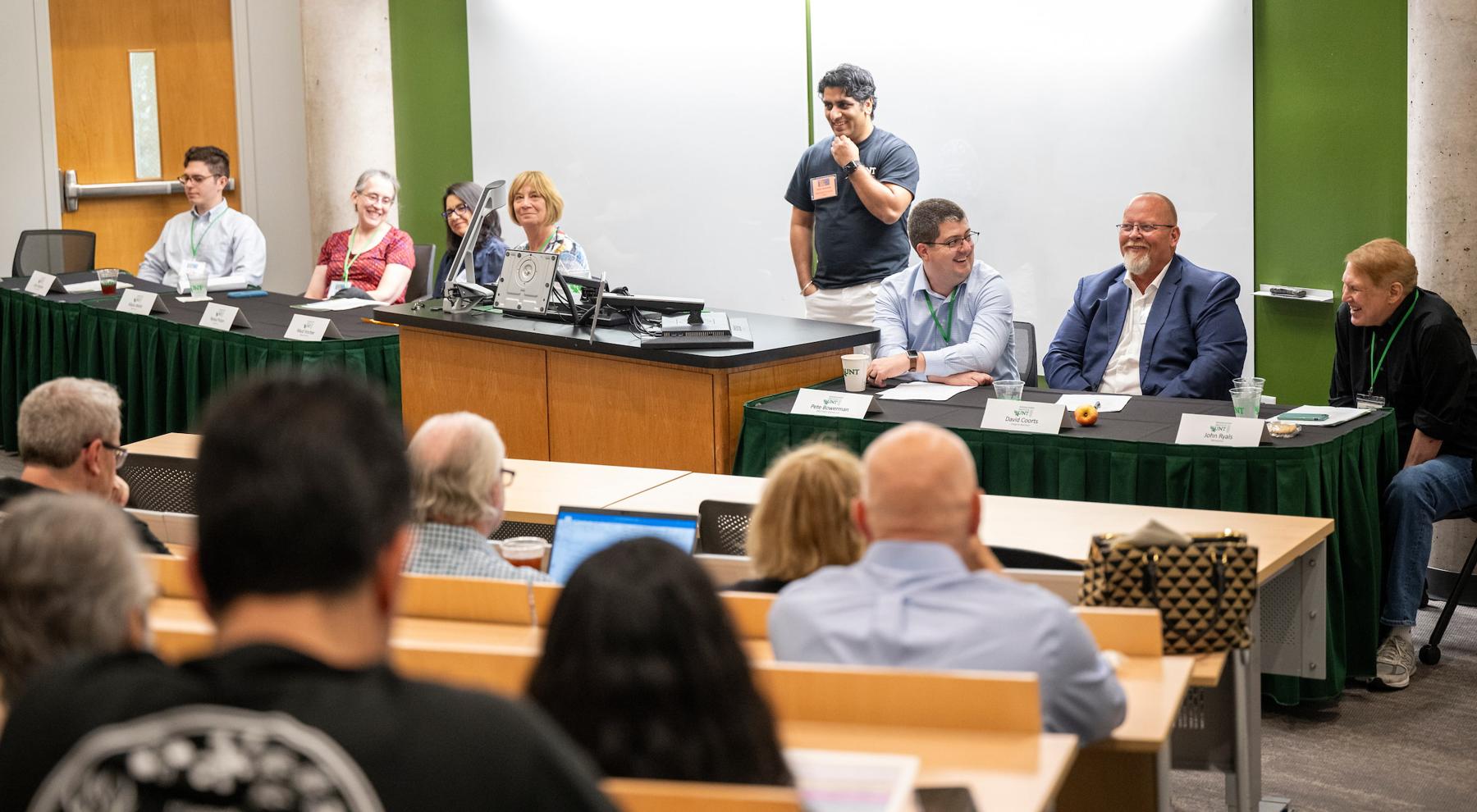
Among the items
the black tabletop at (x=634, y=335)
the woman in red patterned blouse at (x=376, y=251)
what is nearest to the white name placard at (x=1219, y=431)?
the black tabletop at (x=634, y=335)

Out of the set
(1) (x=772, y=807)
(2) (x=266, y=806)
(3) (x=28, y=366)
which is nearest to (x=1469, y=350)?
(1) (x=772, y=807)

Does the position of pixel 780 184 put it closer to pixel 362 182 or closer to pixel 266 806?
pixel 362 182

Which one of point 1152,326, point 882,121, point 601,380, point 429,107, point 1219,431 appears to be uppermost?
point 429,107

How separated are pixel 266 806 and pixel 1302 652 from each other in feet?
10.3

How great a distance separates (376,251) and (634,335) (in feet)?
9.29

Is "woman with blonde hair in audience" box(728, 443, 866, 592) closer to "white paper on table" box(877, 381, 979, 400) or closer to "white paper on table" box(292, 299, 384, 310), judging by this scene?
"white paper on table" box(877, 381, 979, 400)

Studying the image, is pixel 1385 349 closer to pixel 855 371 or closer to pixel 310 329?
pixel 855 371

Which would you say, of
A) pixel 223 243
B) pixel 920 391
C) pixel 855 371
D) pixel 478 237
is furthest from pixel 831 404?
pixel 223 243

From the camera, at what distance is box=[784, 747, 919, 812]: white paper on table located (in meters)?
1.51

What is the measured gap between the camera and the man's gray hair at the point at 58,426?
293cm

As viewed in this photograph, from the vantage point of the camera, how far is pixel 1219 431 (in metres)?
3.86

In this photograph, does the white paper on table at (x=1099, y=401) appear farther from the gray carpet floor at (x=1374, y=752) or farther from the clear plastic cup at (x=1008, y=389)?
the gray carpet floor at (x=1374, y=752)

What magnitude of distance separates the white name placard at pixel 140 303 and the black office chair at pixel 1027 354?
11.2 feet

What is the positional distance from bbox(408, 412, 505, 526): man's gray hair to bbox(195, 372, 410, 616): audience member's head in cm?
180
